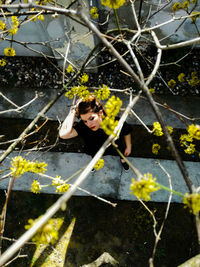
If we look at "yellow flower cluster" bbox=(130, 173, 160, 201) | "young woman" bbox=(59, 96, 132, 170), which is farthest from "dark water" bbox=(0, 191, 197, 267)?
"yellow flower cluster" bbox=(130, 173, 160, 201)

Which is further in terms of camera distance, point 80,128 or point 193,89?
point 193,89

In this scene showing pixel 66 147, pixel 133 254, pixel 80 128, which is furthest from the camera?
pixel 66 147

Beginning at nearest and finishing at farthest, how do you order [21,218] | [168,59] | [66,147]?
[21,218], [66,147], [168,59]

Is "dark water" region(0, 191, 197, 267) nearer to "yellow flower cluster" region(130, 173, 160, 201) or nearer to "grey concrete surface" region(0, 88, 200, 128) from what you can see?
"grey concrete surface" region(0, 88, 200, 128)

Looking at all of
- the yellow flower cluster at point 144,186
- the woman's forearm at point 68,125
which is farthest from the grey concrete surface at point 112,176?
the yellow flower cluster at point 144,186

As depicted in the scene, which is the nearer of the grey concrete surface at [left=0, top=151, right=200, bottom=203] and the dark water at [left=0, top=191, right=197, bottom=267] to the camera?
the dark water at [left=0, top=191, right=197, bottom=267]

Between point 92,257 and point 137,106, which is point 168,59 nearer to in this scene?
point 137,106

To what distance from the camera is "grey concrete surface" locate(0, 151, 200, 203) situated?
12.4 feet

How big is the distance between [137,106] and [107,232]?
2.46 meters

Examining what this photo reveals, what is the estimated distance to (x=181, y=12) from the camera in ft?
12.9

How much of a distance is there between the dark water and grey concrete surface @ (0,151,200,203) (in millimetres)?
171

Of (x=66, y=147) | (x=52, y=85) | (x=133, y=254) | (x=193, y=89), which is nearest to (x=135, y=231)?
(x=133, y=254)

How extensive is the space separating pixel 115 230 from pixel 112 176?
937mm

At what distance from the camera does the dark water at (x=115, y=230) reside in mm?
3510
